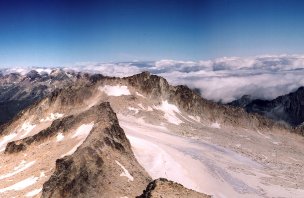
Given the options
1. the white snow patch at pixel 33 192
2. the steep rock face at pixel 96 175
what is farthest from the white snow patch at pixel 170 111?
the white snow patch at pixel 33 192

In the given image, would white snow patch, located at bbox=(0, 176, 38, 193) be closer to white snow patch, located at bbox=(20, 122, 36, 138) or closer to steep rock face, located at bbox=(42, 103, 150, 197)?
steep rock face, located at bbox=(42, 103, 150, 197)

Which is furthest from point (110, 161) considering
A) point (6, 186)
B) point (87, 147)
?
point (6, 186)

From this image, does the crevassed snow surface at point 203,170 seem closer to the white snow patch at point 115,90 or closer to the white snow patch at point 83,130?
the white snow patch at point 83,130

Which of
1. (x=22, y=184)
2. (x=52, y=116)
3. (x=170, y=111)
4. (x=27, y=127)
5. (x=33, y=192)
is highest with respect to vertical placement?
(x=33, y=192)

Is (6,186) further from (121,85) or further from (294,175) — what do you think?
(121,85)

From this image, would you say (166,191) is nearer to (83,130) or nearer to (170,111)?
(83,130)

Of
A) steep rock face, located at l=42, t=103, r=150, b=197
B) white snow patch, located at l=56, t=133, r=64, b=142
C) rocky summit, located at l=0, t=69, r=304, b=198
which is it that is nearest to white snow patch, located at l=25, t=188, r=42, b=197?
rocky summit, located at l=0, t=69, r=304, b=198

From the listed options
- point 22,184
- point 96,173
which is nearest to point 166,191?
point 96,173
